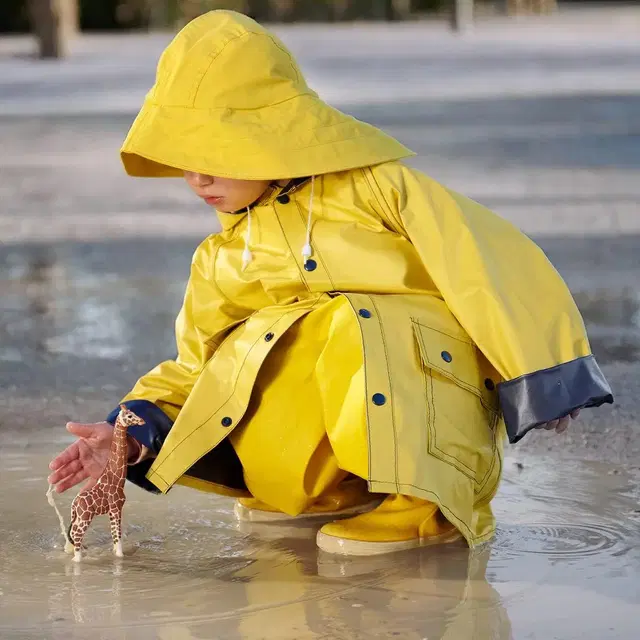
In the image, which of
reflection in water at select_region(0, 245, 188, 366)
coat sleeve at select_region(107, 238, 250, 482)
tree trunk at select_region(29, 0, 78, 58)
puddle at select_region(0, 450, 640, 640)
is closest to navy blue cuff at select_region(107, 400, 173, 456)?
coat sleeve at select_region(107, 238, 250, 482)

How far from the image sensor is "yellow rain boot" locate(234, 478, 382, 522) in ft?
10.6

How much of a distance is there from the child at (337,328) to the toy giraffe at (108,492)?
62 mm

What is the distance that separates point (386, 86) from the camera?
14508 millimetres

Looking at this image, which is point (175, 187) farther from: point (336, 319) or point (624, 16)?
point (624, 16)

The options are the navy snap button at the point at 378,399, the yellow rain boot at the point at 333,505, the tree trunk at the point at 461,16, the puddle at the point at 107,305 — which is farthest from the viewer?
the tree trunk at the point at 461,16

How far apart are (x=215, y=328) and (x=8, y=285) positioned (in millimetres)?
3340

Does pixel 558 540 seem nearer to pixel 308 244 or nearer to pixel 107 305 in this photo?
pixel 308 244

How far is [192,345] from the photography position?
10.5ft

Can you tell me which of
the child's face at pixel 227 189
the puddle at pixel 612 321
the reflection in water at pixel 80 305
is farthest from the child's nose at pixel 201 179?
the puddle at pixel 612 321

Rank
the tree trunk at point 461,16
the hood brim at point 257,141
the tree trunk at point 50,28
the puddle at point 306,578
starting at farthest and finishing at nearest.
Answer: the tree trunk at point 461,16 < the tree trunk at point 50,28 < the hood brim at point 257,141 < the puddle at point 306,578

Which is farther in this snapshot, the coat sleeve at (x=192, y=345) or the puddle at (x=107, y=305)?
the puddle at (x=107, y=305)

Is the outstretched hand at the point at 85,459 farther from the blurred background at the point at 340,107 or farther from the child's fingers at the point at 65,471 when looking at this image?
the blurred background at the point at 340,107

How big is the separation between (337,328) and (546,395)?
41 cm

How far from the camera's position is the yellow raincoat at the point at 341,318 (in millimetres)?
2857
